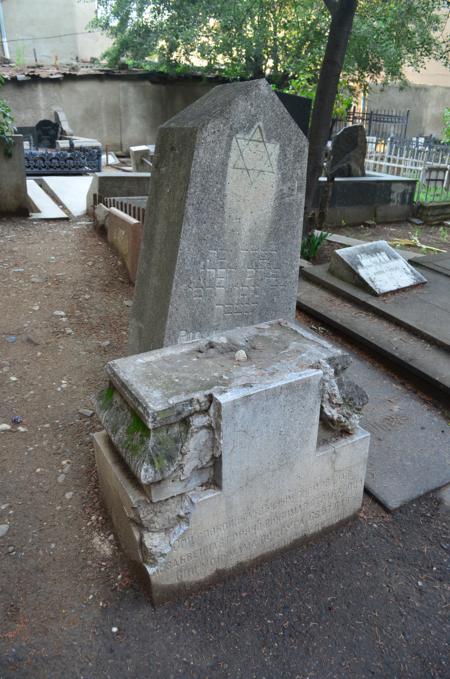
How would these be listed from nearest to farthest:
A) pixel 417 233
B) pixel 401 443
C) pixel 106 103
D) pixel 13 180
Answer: pixel 401 443 < pixel 13 180 < pixel 417 233 < pixel 106 103

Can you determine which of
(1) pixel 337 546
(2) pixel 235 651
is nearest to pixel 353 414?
(1) pixel 337 546

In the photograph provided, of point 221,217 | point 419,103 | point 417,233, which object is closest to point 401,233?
point 417,233

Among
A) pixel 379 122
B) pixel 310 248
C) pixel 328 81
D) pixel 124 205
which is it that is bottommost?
pixel 310 248

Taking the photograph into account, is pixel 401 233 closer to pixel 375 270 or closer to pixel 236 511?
pixel 375 270

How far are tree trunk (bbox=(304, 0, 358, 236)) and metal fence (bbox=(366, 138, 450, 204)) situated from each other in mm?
4890

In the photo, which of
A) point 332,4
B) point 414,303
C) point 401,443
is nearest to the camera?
point 401,443

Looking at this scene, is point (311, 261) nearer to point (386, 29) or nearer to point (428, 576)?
point (428, 576)

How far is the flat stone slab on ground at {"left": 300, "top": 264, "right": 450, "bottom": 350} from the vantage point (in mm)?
3967

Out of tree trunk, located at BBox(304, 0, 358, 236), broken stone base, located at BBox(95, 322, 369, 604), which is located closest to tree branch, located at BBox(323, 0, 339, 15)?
tree trunk, located at BBox(304, 0, 358, 236)

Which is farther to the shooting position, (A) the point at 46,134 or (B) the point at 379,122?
(B) the point at 379,122

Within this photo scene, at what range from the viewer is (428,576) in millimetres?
2203

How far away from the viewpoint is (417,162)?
39.4 ft

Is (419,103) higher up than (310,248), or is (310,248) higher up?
(419,103)

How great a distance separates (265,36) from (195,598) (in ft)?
51.5
